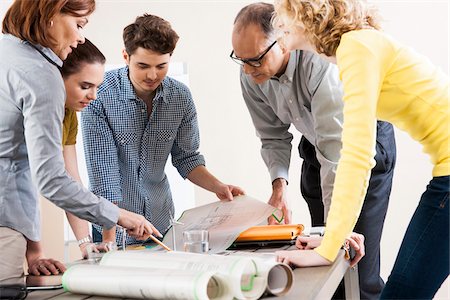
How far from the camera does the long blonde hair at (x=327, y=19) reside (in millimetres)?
1510

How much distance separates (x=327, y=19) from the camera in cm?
151

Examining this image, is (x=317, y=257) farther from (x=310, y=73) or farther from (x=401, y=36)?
(x=401, y=36)

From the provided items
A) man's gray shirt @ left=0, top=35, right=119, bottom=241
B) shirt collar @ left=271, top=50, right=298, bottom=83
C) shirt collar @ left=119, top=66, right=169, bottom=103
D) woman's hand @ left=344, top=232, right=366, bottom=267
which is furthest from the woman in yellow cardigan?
shirt collar @ left=119, top=66, right=169, bottom=103

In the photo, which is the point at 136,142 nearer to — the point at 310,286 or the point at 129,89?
the point at 129,89

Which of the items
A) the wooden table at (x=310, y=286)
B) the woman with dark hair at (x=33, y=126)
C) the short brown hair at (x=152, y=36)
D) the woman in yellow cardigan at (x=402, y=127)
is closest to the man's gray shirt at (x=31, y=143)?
the woman with dark hair at (x=33, y=126)

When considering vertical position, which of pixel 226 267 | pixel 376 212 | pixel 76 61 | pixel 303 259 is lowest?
pixel 376 212

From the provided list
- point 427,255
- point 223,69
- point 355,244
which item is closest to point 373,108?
point 427,255

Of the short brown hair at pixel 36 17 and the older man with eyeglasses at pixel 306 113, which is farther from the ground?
the short brown hair at pixel 36 17

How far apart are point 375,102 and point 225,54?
9.04 feet

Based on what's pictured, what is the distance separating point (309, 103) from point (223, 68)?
1779 millimetres

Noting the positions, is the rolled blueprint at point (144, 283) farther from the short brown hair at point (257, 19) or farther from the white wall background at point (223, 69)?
the white wall background at point (223, 69)

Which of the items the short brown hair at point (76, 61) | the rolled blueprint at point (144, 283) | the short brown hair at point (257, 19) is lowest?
the rolled blueprint at point (144, 283)

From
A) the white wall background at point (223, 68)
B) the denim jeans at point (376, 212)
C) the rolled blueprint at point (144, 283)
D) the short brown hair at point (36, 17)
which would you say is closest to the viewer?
the rolled blueprint at point (144, 283)

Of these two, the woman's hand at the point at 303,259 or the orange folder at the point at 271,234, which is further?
the orange folder at the point at 271,234
